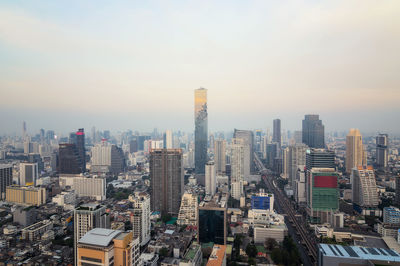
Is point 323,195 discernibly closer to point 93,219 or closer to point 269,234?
point 269,234

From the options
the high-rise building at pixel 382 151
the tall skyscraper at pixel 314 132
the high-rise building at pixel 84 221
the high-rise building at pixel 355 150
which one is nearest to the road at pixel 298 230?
the high-rise building at pixel 84 221

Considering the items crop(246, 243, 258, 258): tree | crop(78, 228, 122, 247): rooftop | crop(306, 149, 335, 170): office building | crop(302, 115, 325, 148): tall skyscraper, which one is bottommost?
crop(246, 243, 258, 258): tree

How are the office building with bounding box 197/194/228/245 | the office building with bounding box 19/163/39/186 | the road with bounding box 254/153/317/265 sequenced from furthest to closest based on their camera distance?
the office building with bounding box 19/163/39/186 → the office building with bounding box 197/194/228/245 → the road with bounding box 254/153/317/265

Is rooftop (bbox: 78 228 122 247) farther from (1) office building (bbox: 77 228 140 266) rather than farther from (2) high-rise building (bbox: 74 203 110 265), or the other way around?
(2) high-rise building (bbox: 74 203 110 265)

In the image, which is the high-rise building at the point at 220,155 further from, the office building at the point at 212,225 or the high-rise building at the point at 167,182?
the office building at the point at 212,225

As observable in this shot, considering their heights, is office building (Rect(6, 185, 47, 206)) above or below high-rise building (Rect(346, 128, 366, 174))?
below

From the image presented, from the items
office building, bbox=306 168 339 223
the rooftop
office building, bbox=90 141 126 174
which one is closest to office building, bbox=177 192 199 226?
office building, bbox=306 168 339 223
